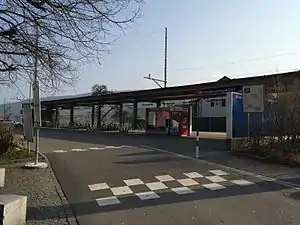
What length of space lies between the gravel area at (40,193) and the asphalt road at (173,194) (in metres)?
0.24

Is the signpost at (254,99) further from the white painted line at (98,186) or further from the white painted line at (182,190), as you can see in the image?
the white painted line at (98,186)

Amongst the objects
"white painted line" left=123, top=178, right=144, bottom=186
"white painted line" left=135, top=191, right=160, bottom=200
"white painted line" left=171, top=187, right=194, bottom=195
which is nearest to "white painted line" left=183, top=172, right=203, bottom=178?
"white painted line" left=123, top=178, right=144, bottom=186

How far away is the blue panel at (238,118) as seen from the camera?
21.4 meters

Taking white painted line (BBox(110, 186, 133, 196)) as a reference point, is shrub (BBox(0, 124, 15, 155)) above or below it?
above

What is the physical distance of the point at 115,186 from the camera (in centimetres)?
1021

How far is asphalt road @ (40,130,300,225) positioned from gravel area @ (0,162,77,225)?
9.5 inches

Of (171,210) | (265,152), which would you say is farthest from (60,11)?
(265,152)

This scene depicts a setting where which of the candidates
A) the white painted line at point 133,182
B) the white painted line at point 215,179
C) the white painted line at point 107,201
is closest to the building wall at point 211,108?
the white painted line at point 215,179

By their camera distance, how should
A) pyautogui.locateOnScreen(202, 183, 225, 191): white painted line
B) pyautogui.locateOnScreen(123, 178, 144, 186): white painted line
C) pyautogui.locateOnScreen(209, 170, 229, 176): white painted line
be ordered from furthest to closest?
pyautogui.locateOnScreen(209, 170, 229, 176): white painted line, pyautogui.locateOnScreen(123, 178, 144, 186): white painted line, pyautogui.locateOnScreen(202, 183, 225, 191): white painted line

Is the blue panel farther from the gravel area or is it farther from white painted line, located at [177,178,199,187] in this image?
the gravel area

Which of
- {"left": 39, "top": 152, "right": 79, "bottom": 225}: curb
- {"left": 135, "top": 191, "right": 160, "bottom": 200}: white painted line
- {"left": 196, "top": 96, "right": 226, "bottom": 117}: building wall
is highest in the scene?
{"left": 196, "top": 96, "right": 226, "bottom": 117}: building wall

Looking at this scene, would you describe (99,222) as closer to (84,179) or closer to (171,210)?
(171,210)

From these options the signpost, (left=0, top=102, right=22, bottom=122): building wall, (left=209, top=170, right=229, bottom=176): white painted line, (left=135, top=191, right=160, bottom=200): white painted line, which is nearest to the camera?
(left=135, top=191, right=160, bottom=200): white painted line

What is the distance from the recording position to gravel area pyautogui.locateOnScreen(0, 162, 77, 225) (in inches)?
280
